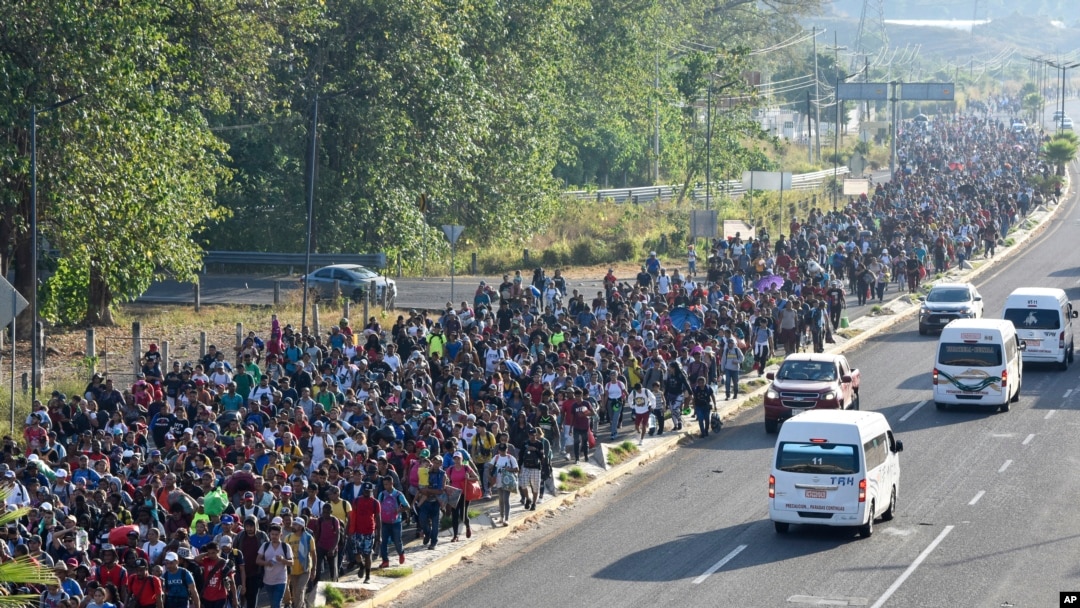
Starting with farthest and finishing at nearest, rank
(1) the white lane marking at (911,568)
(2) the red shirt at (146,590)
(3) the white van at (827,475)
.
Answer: (3) the white van at (827,475) → (1) the white lane marking at (911,568) → (2) the red shirt at (146,590)

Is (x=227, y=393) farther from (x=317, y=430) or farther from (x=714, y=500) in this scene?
(x=714, y=500)

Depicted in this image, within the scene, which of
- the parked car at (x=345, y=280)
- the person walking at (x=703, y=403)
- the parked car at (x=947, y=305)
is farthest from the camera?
the parked car at (x=345, y=280)

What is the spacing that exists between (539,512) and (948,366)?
37.9ft

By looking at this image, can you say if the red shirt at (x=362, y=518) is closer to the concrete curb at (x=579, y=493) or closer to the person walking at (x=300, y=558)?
the concrete curb at (x=579, y=493)

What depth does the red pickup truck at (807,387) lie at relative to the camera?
28297 mm

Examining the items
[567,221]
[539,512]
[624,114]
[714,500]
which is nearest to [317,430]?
[539,512]

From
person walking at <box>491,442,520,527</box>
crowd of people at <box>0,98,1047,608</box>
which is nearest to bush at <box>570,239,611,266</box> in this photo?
crowd of people at <box>0,98,1047,608</box>

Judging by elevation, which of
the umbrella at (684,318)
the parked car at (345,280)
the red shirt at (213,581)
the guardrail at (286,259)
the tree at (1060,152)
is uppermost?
the tree at (1060,152)

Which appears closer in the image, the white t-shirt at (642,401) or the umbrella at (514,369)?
the white t-shirt at (642,401)

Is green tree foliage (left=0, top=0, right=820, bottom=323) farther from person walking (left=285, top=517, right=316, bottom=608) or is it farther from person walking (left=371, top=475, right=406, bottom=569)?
person walking (left=285, top=517, right=316, bottom=608)

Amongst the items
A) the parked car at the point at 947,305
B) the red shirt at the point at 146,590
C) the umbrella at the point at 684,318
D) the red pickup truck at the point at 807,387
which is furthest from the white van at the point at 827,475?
the parked car at the point at 947,305

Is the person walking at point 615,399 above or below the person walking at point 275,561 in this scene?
above

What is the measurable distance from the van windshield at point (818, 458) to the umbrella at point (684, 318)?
13548 millimetres

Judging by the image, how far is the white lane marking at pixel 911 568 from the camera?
17.9 m
